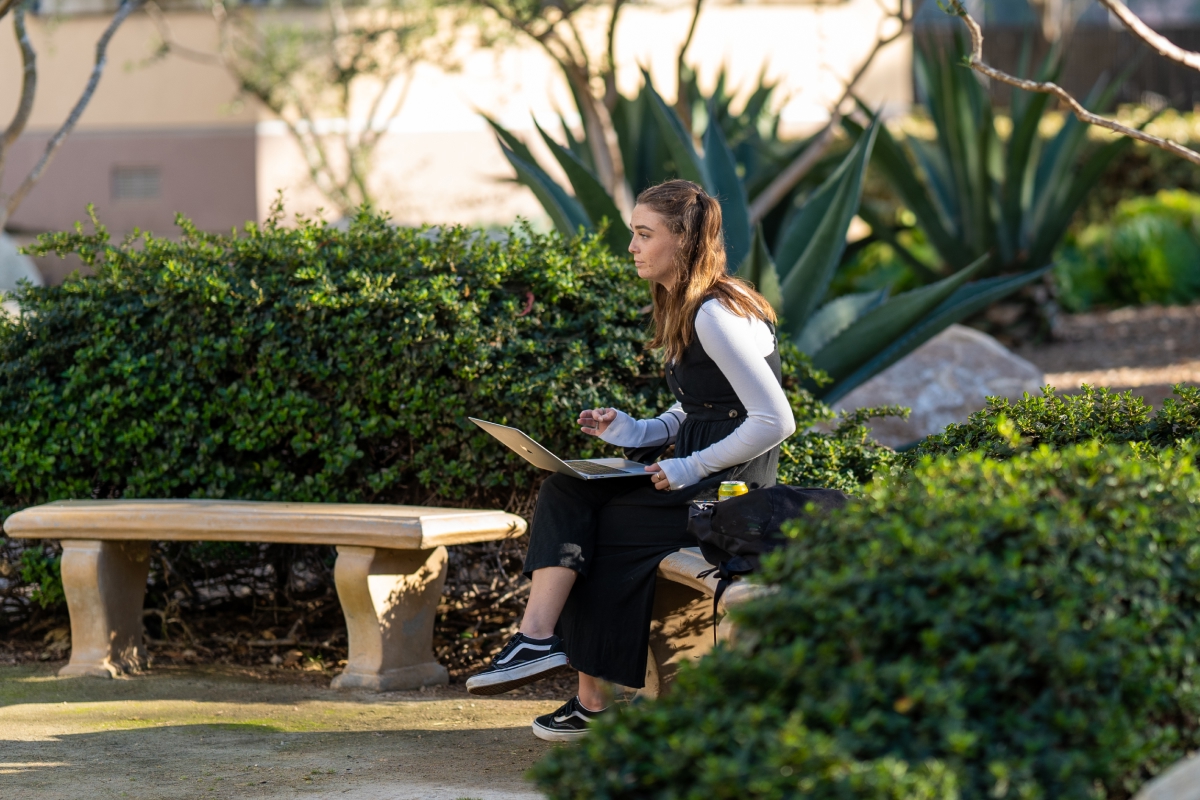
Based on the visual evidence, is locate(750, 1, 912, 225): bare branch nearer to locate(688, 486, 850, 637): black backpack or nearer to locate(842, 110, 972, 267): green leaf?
locate(842, 110, 972, 267): green leaf

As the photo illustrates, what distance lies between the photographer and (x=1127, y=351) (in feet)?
30.1

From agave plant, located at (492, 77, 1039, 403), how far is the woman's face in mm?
1495

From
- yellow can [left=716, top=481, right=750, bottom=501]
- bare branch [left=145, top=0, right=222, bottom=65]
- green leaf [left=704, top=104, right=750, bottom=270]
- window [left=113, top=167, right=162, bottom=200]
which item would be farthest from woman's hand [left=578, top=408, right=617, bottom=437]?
window [left=113, top=167, right=162, bottom=200]

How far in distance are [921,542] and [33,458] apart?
138 inches

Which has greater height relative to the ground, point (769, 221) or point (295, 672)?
point (769, 221)

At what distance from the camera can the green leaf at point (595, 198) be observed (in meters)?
5.25

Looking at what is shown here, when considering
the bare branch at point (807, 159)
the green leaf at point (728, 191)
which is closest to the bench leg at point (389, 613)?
the green leaf at point (728, 191)

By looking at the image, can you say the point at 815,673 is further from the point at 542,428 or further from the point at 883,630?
the point at 542,428

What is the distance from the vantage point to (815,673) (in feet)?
6.50

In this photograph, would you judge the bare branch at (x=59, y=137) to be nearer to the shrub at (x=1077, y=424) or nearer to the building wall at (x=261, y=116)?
the shrub at (x=1077, y=424)

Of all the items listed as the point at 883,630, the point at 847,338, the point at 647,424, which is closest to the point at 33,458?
the point at 647,424

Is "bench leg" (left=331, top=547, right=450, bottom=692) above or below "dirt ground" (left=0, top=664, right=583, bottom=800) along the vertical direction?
above

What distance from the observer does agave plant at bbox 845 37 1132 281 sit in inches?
327

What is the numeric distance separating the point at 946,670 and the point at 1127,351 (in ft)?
Answer: 26.2
